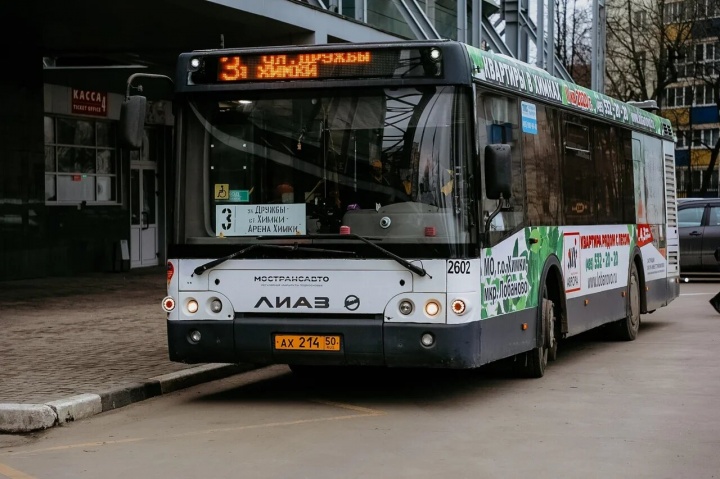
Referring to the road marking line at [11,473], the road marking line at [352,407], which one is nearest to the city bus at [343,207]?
the road marking line at [352,407]

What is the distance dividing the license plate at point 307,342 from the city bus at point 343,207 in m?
0.01

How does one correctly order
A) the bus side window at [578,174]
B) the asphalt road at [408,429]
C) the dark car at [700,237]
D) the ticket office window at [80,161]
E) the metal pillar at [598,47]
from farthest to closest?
1. the metal pillar at [598,47]
2. the dark car at [700,237]
3. the ticket office window at [80,161]
4. the bus side window at [578,174]
5. the asphalt road at [408,429]

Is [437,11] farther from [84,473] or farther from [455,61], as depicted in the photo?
[84,473]

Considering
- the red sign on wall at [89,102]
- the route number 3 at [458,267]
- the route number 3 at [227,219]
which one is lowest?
the route number 3 at [458,267]

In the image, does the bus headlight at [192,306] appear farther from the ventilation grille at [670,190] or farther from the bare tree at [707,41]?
the bare tree at [707,41]

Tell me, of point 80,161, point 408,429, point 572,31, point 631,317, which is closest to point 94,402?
point 408,429

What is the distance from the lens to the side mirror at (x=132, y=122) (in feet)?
31.3

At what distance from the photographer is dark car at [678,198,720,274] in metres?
27.8

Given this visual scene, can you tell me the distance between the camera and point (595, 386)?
36.3ft

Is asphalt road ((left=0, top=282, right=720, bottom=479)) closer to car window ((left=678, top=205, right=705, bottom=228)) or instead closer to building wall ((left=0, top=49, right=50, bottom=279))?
building wall ((left=0, top=49, right=50, bottom=279))

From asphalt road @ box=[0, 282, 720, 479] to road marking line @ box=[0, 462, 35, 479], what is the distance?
0.04 ft

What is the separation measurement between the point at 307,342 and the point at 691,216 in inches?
800

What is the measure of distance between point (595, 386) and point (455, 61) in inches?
129

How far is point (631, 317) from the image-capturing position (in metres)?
15.4
